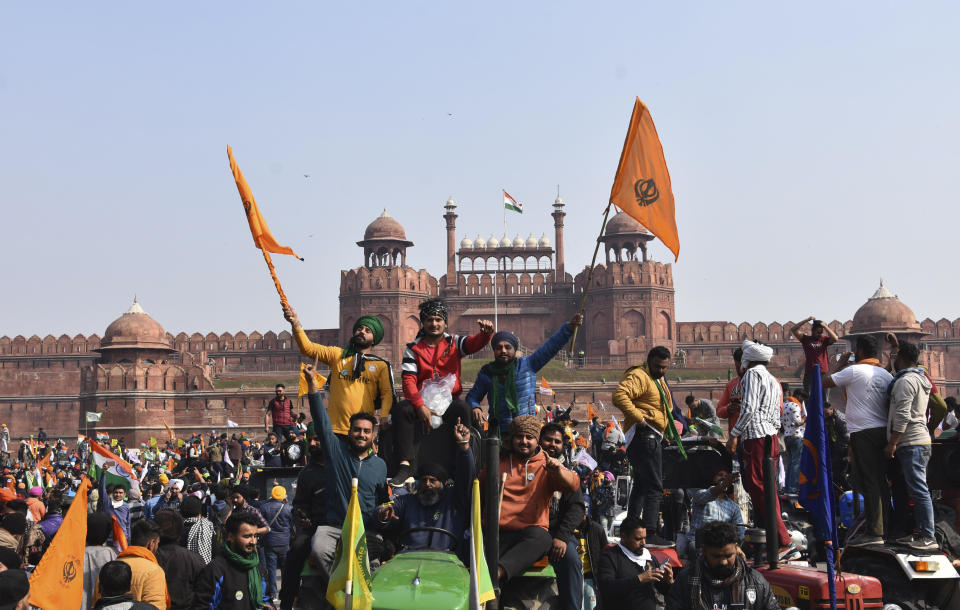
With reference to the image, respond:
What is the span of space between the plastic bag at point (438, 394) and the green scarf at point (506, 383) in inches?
8.5

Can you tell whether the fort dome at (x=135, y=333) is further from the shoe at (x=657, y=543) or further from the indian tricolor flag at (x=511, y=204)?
the shoe at (x=657, y=543)

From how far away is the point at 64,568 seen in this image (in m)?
4.48

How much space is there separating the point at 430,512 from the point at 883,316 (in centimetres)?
4269

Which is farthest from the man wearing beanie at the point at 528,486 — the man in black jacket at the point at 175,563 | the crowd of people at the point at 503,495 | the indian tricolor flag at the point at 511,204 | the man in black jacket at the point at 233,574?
the indian tricolor flag at the point at 511,204

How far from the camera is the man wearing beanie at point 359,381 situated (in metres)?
6.00

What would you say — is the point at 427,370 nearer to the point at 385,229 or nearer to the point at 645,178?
the point at 645,178

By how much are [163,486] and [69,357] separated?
42349 mm

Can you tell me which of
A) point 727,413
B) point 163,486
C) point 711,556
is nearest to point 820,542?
point 727,413

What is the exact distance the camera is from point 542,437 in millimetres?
5512

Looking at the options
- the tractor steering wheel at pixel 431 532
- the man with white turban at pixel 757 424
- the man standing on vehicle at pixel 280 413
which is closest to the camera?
the tractor steering wheel at pixel 431 532

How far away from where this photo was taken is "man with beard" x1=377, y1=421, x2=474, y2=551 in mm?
4828

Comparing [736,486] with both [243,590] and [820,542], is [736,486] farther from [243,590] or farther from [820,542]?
[243,590]

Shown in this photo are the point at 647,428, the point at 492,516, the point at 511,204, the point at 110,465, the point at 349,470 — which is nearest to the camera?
the point at 492,516

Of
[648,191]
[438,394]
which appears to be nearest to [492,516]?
[438,394]
